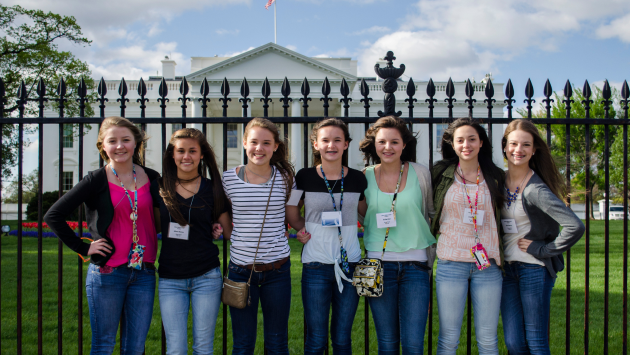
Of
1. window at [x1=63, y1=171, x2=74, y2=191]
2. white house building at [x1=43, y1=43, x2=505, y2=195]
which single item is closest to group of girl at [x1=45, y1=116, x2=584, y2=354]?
white house building at [x1=43, y1=43, x2=505, y2=195]

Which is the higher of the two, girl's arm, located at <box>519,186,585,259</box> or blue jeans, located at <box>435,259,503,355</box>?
girl's arm, located at <box>519,186,585,259</box>

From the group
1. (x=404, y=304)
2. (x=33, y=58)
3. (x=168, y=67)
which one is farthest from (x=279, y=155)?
(x=168, y=67)

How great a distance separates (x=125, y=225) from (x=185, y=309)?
68 cm

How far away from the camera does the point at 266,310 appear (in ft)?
9.33

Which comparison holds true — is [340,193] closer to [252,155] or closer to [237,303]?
[252,155]

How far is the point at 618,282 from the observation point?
7.45 metres

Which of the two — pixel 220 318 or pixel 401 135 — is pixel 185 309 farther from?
pixel 220 318

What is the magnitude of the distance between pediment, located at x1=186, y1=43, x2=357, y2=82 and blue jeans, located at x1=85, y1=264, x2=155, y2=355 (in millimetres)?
26663

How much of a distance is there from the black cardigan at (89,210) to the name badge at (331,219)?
136 centimetres

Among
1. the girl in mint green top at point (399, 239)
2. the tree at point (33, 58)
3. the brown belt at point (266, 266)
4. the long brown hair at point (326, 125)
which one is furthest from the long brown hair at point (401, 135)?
the tree at point (33, 58)

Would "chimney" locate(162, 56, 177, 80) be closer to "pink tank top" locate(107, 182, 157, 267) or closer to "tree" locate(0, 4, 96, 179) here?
"tree" locate(0, 4, 96, 179)

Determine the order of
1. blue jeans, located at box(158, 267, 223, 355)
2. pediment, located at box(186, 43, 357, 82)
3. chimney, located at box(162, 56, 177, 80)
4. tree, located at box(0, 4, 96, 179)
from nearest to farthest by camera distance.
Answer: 1. blue jeans, located at box(158, 267, 223, 355)
2. tree, located at box(0, 4, 96, 179)
3. pediment, located at box(186, 43, 357, 82)
4. chimney, located at box(162, 56, 177, 80)

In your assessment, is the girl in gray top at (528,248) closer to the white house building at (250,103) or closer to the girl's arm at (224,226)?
the girl's arm at (224,226)

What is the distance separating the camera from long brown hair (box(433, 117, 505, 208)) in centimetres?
295
